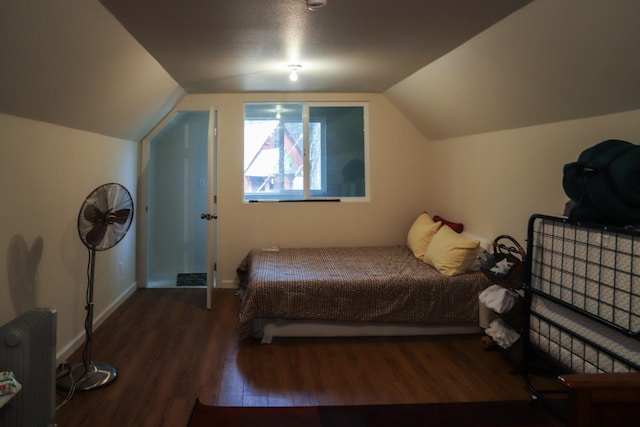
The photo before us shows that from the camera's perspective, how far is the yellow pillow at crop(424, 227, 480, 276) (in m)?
3.54

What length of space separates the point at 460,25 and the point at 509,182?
1.39 meters

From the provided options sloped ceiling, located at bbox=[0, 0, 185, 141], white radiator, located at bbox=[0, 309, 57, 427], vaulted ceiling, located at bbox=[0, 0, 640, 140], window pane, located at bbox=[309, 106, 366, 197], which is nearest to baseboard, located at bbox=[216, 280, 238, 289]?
window pane, located at bbox=[309, 106, 366, 197]

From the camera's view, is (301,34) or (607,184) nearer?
(607,184)

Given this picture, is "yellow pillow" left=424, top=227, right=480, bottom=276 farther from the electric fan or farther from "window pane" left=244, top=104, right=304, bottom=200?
the electric fan

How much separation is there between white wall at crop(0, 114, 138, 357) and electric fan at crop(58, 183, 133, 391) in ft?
0.98

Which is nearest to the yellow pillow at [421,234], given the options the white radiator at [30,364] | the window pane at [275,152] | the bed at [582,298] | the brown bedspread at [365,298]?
the brown bedspread at [365,298]

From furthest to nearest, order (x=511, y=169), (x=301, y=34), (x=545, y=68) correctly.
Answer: (x=511, y=169), (x=301, y=34), (x=545, y=68)

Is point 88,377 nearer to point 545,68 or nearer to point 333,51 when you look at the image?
point 333,51

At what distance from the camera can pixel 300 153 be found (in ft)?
16.9

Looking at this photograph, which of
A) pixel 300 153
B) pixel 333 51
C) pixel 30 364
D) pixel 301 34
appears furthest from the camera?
pixel 300 153

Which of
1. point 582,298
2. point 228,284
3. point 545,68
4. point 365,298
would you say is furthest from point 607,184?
point 228,284

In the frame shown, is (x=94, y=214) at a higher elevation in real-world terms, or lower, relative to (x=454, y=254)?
higher

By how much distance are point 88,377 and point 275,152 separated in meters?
3.14

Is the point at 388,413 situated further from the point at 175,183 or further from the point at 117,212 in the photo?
the point at 175,183
